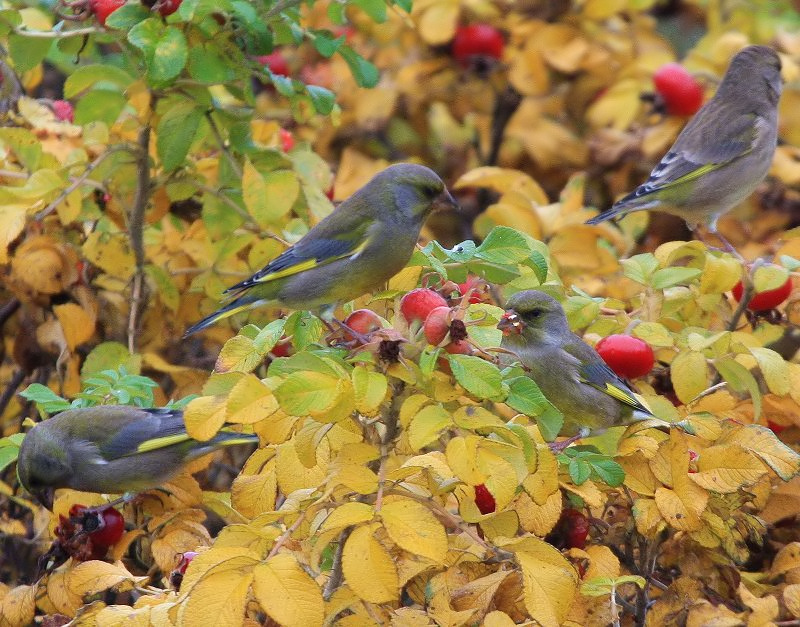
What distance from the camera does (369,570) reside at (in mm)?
1949

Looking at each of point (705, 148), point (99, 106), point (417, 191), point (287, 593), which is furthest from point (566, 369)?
point (705, 148)

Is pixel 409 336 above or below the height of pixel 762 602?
above

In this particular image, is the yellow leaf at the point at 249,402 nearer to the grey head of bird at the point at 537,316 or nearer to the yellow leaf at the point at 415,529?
the yellow leaf at the point at 415,529

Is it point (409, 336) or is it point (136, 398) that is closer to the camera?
point (409, 336)

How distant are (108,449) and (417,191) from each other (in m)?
1.27

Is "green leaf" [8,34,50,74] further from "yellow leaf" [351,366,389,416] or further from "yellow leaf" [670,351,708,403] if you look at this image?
"yellow leaf" [670,351,708,403]

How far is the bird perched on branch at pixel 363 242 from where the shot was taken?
2832 millimetres

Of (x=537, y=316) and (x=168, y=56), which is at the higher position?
(x=168, y=56)

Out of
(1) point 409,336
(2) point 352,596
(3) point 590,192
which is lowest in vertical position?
(3) point 590,192

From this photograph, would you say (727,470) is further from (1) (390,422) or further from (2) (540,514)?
(1) (390,422)

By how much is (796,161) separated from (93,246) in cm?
322

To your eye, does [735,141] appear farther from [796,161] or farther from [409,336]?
[409,336]

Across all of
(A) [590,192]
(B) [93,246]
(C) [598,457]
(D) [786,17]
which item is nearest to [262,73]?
(B) [93,246]

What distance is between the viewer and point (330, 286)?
2.89 meters
